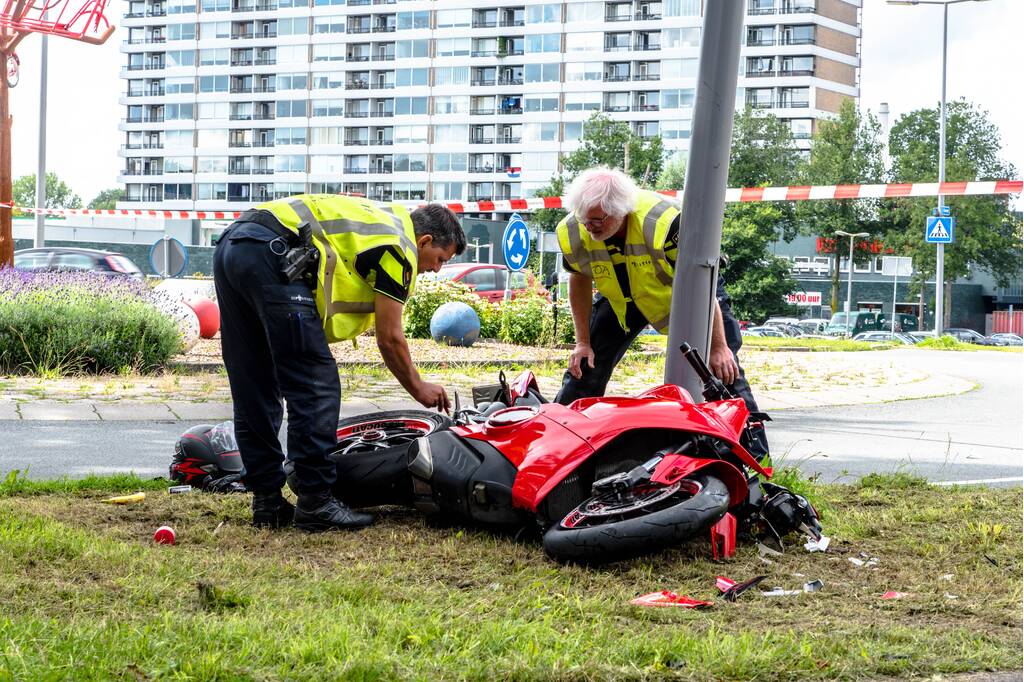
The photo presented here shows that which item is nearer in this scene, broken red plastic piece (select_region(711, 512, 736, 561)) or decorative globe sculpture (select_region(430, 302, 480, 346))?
broken red plastic piece (select_region(711, 512, 736, 561))

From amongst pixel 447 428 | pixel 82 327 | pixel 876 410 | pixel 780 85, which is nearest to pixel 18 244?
pixel 82 327

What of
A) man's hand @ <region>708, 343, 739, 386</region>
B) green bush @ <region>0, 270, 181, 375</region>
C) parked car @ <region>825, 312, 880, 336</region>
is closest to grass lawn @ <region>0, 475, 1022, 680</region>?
man's hand @ <region>708, 343, 739, 386</region>

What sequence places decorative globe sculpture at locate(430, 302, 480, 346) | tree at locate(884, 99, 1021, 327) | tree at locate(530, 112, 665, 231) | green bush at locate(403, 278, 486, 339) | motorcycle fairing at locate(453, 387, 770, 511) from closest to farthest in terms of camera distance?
motorcycle fairing at locate(453, 387, 770, 511)
decorative globe sculpture at locate(430, 302, 480, 346)
green bush at locate(403, 278, 486, 339)
tree at locate(884, 99, 1021, 327)
tree at locate(530, 112, 665, 231)

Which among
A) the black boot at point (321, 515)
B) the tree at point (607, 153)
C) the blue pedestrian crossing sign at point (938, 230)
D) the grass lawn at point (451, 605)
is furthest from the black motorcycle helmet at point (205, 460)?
the tree at point (607, 153)

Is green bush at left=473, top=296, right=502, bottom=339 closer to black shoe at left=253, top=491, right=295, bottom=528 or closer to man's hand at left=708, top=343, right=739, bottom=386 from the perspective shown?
man's hand at left=708, top=343, right=739, bottom=386

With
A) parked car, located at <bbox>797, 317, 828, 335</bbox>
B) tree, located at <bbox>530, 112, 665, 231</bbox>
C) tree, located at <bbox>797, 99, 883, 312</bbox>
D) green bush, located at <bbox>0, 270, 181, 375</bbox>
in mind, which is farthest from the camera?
tree, located at <bbox>530, 112, 665, 231</bbox>

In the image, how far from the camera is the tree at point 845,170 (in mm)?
77375

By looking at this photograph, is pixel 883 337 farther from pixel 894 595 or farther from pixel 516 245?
pixel 894 595

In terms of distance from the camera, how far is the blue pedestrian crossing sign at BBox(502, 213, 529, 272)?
19520 mm

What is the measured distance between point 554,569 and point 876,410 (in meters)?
9.55

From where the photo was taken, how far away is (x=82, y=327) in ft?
41.6

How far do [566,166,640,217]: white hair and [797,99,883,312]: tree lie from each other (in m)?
73.7

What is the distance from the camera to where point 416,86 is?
106m

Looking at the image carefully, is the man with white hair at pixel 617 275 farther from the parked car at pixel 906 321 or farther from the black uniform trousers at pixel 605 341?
the parked car at pixel 906 321
